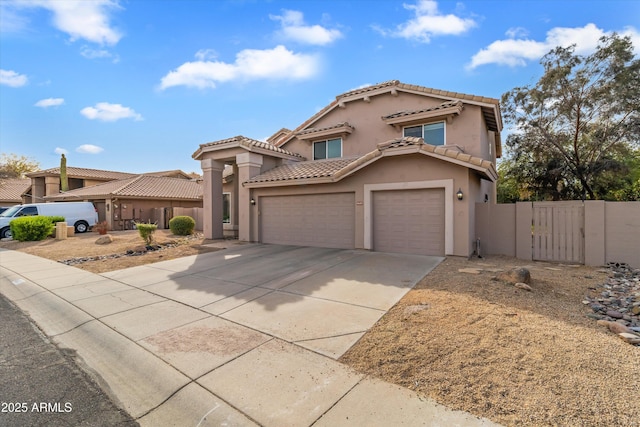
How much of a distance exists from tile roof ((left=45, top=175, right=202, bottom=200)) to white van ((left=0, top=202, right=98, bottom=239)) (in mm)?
1861

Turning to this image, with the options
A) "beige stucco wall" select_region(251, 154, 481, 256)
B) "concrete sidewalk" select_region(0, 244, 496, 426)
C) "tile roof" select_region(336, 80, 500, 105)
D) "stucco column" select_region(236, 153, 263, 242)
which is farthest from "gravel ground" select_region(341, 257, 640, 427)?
"stucco column" select_region(236, 153, 263, 242)

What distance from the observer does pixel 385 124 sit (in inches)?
551

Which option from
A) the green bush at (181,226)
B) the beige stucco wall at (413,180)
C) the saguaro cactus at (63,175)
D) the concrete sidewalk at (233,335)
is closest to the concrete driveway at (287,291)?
the concrete sidewalk at (233,335)

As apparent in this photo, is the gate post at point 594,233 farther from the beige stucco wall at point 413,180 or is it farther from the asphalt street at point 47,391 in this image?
the asphalt street at point 47,391

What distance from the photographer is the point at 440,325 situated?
4.34 meters

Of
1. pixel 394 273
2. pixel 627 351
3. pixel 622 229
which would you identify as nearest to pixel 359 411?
pixel 627 351

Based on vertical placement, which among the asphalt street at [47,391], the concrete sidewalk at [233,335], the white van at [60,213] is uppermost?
the white van at [60,213]

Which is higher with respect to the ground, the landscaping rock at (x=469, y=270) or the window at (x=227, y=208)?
the window at (x=227, y=208)

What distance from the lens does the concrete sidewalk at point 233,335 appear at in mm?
2824

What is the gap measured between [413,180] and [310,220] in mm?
4625

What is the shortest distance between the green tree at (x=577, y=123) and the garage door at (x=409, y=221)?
42.5 ft

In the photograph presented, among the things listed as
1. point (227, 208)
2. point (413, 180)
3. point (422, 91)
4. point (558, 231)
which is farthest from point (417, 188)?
point (227, 208)

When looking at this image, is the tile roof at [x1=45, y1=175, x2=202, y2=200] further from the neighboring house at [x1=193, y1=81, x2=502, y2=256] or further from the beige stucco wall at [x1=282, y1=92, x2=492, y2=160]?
the beige stucco wall at [x1=282, y1=92, x2=492, y2=160]

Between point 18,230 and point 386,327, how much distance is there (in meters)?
20.4
